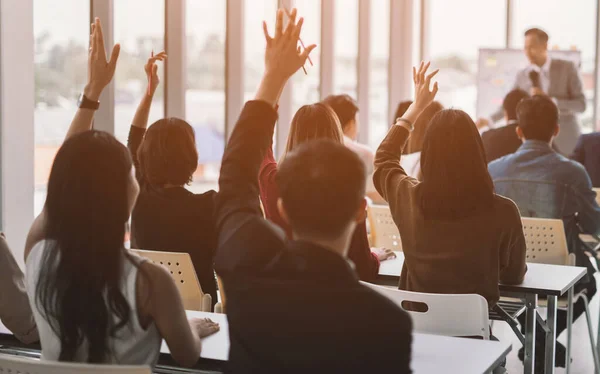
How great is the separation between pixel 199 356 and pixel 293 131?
5.01ft

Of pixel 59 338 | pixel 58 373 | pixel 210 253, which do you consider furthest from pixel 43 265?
pixel 210 253

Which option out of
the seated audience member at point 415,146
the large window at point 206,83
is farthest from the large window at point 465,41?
the seated audience member at point 415,146

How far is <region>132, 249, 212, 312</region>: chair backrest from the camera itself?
3.03 meters

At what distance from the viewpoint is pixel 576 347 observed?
5109 mm

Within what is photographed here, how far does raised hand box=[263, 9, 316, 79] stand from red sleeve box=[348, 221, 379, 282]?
1.73 metres

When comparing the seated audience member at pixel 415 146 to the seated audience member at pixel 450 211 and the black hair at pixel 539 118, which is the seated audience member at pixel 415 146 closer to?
the black hair at pixel 539 118

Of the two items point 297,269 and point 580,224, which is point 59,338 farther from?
point 580,224

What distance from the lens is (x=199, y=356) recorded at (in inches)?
79.7

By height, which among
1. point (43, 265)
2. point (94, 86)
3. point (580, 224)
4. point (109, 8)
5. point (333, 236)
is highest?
point (109, 8)

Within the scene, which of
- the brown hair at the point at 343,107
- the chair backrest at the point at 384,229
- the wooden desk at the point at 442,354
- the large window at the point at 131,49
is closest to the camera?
the wooden desk at the point at 442,354

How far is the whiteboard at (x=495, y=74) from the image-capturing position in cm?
881

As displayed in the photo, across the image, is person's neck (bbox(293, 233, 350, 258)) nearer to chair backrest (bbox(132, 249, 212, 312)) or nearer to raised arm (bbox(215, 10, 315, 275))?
raised arm (bbox(215, 10, 315, 275))

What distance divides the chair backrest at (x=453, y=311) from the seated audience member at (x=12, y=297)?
99 cm

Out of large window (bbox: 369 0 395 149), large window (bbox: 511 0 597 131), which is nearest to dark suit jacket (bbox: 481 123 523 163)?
large window (bbox: 369 0 395 149)
